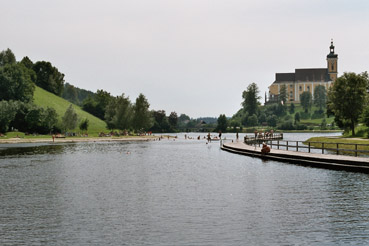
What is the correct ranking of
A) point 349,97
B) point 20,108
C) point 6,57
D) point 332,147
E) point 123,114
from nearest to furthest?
point 332,147, point 349,97, point 20,108, point 123,114, point 6,57

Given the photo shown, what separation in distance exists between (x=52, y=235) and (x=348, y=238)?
11520 mm

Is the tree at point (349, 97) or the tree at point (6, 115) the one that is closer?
the tree at point (349, 97)

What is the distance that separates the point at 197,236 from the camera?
1680 cm

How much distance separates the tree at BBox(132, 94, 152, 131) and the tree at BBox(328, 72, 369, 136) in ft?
272

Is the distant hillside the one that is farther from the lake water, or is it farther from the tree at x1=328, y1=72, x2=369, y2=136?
the lake water

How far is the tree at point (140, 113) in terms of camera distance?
162500mm

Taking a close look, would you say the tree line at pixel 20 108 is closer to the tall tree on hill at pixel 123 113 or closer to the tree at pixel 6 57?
the tall tree on hill at pixel 123 113

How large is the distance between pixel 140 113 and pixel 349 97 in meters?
87.3

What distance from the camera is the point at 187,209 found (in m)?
22.0

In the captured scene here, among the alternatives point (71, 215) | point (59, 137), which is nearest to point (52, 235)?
point (71, 215)

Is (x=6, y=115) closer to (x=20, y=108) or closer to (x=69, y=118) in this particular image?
(x=20, y=108)

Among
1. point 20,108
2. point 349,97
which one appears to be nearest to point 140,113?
point 20,108

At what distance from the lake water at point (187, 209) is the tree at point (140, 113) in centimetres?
12500

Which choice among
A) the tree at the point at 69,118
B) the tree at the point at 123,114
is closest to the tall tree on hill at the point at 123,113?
the tree at the point at 123,114
